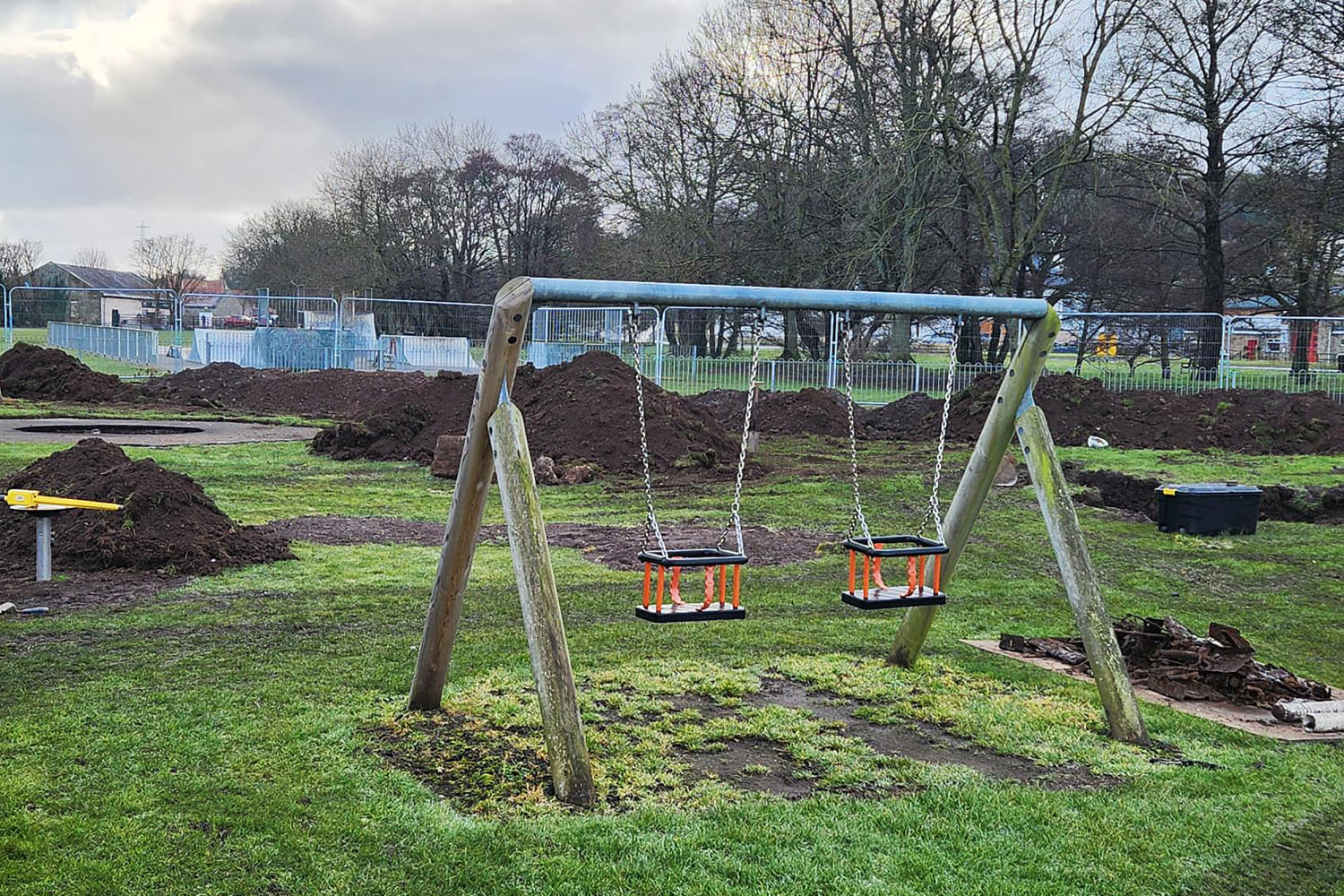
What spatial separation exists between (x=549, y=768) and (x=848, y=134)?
30.4m

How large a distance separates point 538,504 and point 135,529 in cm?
499

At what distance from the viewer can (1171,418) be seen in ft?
75.0

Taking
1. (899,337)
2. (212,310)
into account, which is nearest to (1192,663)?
(899,337)

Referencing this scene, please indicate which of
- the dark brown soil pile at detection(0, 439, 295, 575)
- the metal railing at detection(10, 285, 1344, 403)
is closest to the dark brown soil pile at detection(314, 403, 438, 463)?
the metal railing at detection(10, 285, 1344, 403)

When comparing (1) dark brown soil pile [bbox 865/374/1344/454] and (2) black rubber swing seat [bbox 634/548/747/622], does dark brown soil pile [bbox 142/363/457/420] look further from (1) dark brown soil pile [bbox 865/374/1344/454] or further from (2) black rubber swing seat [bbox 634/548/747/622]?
(2) black rubber swing seat [bbox 634/548/747/622]

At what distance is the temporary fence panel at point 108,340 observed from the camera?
123ft

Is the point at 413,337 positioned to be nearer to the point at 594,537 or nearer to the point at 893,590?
the point at 594,537

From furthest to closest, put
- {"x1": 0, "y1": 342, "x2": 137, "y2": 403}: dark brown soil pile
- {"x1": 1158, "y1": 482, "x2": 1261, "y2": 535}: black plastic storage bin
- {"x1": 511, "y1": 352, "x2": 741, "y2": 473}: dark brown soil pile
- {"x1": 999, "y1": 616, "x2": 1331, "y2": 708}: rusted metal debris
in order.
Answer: {"x1": 0, "y1": 342, "x2": 137, "y2": 403}: dark brown soil pile → {"x1": 511, "y1": 352, "x2": 741, "y2": 473}: dark brown soil pile → {"x1": 1158, "y1": 482, "x2": 1261, "y2": 535}: black plastic storage bin → {"x1": 999, "y1": 616, "x2": 1331, "y2": 708}: rusted metal debris

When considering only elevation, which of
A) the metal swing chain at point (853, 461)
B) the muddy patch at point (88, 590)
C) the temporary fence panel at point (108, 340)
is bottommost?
the muddy patch at point (88, 590)

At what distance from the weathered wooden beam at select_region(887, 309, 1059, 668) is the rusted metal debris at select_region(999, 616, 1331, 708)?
1.11 meters

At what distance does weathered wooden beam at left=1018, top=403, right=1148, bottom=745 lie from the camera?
5668 mm

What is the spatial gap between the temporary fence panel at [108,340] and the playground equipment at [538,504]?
1381 inches

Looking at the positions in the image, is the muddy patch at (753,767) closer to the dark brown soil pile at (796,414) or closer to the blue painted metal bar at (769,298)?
the blue painted metal bar at (769,298)

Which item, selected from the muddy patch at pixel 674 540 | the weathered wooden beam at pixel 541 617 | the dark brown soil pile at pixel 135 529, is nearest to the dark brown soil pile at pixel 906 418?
the muddy patch at pixel 674 540
